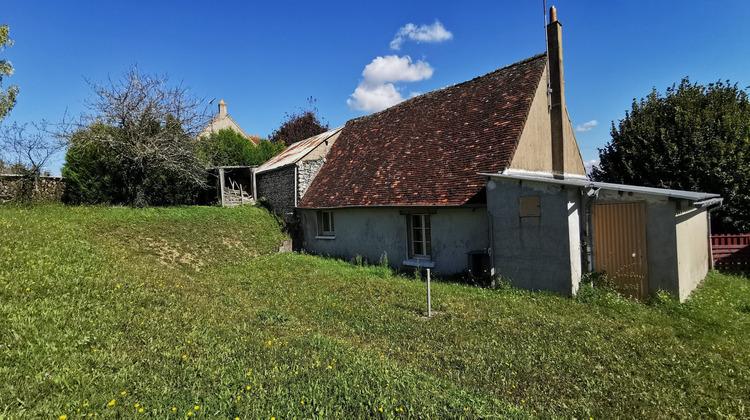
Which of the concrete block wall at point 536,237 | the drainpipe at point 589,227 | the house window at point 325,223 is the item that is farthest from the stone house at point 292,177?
the drainpipe at point 589,227

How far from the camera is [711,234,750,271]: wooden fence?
13023mm

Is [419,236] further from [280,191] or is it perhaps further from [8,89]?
[8,89]

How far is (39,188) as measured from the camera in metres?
16.8

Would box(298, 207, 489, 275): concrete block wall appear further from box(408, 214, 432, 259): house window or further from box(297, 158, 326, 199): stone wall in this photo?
box(297, 158, 326, 199): stone wall

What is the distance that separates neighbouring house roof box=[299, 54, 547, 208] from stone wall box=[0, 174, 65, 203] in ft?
38.1

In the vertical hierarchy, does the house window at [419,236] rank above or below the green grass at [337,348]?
above

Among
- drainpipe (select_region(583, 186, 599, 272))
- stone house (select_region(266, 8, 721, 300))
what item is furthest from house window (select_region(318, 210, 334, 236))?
drainpipe (select_region(583, 186, 599, 272))

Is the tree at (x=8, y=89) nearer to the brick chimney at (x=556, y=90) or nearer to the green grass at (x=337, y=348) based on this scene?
the green grass at (x=337, y=348)

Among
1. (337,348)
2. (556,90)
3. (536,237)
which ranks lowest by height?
(337,348)

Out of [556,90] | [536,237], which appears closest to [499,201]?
[536,237]

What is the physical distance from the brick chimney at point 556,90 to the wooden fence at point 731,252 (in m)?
6.39

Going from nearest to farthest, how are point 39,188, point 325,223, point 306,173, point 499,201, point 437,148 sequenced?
point 499,201, point 437,148, point 39,188, point 325,223, point 306,173

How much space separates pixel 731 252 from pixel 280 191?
1884cm

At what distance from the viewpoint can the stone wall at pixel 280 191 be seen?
18.0 meters
